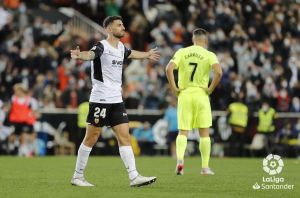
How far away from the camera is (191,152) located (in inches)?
975

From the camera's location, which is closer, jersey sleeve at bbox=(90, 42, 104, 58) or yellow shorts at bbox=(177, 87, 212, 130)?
jersey sleeve at bbox=(90, 42, 104, 58)

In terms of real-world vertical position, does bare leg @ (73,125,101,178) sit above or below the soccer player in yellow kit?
below

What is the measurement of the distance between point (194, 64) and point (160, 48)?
45.5 feet

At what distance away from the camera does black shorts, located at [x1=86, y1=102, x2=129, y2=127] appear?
39.0 feet

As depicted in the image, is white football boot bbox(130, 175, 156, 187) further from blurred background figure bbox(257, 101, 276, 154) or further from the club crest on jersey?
blurred background figure bbox(257, 101, 276, 154)

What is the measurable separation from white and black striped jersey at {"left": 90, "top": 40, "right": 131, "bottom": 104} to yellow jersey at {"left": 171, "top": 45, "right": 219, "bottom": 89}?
2.98m

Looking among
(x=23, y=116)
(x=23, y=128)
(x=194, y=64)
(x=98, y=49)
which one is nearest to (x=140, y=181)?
(x=98, y=49)

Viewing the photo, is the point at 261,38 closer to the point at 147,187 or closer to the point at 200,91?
the point at 200,91

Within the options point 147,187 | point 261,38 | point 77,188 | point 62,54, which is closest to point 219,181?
point 147,187

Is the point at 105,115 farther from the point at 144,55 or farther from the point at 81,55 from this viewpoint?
the point at 144,55

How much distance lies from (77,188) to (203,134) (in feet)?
12.3

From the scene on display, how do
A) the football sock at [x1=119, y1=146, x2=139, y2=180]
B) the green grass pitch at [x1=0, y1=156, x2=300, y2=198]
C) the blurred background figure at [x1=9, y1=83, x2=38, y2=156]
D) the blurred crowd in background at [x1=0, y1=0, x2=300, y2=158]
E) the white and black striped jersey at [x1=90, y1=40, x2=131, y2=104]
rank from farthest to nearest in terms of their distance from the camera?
1. the blurred crowd in background at [x1=0, y1=0, x2=300, y2=158]
2. the blurred background figure at [x1=9, y1=83, x2=38, y2=156]
3. the white and black striped jersey at [x1=90, y1=40, x2=131, y2=104]
4. the football sock at [x1=119, y1=146, x2=139, y2=180]
5. the green grass pitch at [x1=0, y1=156, x2=300, y2=198]

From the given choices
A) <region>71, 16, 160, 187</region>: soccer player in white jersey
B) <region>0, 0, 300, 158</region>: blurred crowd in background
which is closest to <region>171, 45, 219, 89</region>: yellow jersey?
<region>71, 16, 160, 187</region>: soccer player in white jersey

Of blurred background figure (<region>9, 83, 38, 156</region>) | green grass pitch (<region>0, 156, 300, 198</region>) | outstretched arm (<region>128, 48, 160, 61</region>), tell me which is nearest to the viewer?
green grass pitch (<region>0, 156, 300, 198</region>)
